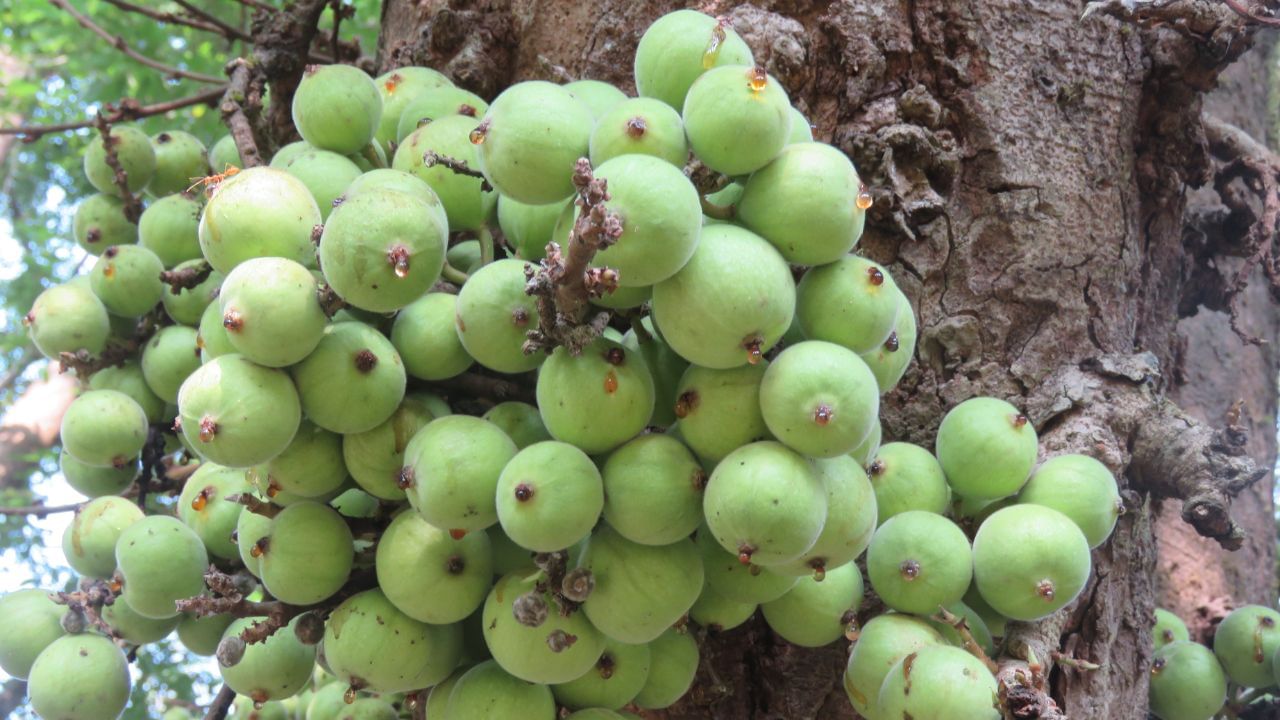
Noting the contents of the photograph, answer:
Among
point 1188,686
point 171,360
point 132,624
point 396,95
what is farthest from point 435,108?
Result: point 1188,686

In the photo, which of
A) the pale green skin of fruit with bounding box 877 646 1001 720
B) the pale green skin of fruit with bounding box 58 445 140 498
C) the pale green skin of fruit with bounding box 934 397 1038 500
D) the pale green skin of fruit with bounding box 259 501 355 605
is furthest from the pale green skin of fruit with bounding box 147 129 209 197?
the pale green skin of fruit with bounding box 877 646 1001 720

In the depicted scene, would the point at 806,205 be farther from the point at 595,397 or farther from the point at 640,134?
the point at 595,397

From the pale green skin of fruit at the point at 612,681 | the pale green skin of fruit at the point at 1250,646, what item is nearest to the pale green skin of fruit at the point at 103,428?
the pale green skin of fruit at the point at 612,681

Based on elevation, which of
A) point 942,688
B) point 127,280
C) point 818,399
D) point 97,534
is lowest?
point 97,534

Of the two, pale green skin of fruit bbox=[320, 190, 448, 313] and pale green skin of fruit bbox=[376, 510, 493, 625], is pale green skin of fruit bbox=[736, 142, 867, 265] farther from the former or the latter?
pale green skin of fruit bbox=[376, 510, 493, 625]

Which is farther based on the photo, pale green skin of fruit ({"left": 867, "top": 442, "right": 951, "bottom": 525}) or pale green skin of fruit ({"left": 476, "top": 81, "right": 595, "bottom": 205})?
pale green skin of fruit ({"left": 867, "top": 442, "right": 951, "bottom": 525})

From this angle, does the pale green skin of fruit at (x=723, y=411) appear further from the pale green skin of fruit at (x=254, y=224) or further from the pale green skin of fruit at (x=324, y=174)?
the pale green skin of fruit at (x=324, y=174)
